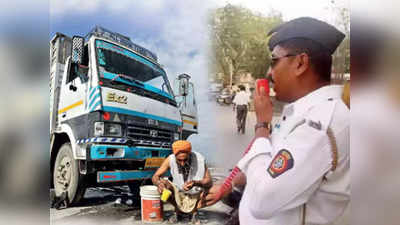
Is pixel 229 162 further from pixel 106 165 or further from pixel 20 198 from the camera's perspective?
pixel 20 198

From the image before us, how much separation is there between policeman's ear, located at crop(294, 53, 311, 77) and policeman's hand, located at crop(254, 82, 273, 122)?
0.81 feet

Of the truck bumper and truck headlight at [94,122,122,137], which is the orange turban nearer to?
the truck bumper

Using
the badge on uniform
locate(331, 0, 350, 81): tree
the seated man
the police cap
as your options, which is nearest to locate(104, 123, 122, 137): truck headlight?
the seated man

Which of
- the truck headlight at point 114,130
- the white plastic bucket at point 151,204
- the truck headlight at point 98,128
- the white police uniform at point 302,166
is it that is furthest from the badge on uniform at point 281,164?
the truck headlight at point 98,128

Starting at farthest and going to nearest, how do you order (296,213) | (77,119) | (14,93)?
(14,93) → (77,119) → (296,213)

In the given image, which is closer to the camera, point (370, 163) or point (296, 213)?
point (296, 213)

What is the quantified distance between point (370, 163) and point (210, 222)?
3.91 feet

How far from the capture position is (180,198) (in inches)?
94.8

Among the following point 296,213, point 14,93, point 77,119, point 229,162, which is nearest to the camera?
point 296,213

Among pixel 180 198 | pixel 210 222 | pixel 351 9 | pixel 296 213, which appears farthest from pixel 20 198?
pixel 351 9

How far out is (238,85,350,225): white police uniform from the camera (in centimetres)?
212

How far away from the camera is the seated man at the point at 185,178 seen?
7.84ft

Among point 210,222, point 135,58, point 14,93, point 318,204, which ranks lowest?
point 210,222

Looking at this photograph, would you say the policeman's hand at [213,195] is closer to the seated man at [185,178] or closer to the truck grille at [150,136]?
the seated man at [185,178]
